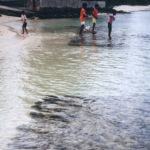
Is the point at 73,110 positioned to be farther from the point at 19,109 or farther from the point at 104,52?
the point at 104,52

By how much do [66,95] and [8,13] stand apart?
33.5 meters

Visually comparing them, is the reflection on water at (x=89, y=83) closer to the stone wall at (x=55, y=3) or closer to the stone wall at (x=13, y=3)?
the stone wall at (x=55, y=3)

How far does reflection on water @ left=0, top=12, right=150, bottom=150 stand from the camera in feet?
17.0

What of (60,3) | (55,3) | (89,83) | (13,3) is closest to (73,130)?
(89,83)

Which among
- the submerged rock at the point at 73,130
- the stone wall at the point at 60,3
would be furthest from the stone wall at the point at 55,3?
the submerged rock at the point at 73,130

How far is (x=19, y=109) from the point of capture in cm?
591

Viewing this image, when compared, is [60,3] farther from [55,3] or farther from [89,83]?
[89,83]

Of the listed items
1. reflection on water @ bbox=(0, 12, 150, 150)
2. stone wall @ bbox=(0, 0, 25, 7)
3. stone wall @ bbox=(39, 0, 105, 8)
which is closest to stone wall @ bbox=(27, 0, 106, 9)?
stone wall @ bbox=(39, 0, 105, 8)

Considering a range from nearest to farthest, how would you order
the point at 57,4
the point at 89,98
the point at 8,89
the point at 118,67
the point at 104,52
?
the point at 89,98 → the point at 8,89 → the point at 118,67 → the point at 104,52 → the point at 57,4

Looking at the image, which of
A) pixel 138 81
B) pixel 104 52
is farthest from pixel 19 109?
pixel 104 52

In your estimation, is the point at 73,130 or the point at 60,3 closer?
the point at 73,130

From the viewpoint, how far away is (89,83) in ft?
25.8

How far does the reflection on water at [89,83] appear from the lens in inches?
204

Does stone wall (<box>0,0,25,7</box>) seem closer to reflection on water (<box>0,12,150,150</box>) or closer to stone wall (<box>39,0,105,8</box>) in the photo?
stone wall (<box>39,0,105,8</box>)
